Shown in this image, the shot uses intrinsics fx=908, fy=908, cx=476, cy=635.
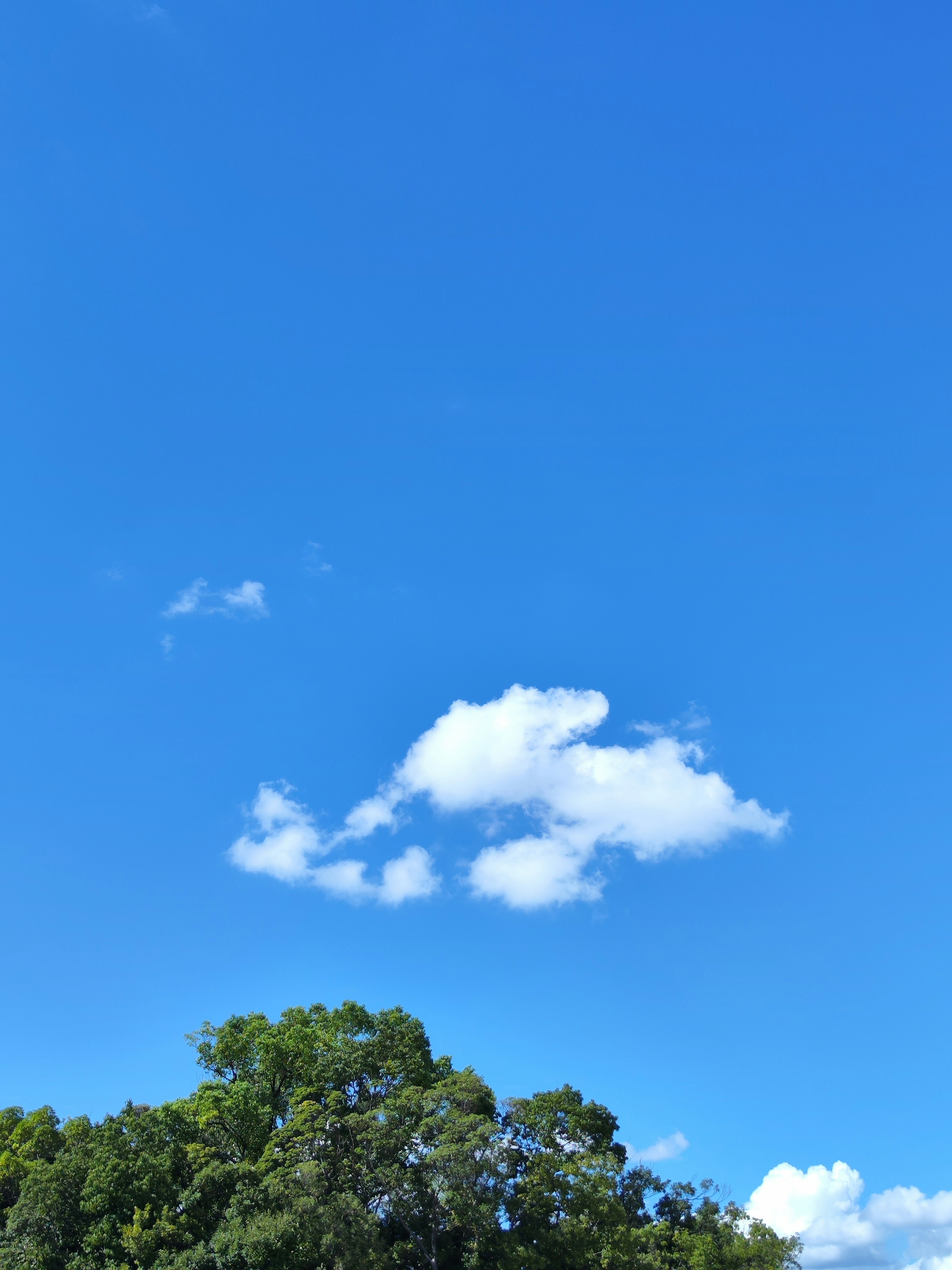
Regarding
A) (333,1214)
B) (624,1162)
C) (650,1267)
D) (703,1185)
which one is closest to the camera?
(333,1214)

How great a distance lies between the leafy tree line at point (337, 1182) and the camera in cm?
3419

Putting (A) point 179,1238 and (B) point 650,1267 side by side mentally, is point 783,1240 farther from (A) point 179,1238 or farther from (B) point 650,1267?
(A) point 179,1238

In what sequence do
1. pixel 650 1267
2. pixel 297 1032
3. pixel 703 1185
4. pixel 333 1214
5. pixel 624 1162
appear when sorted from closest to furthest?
1. pixel 333 1214
2. pixel 650 1267
3. pixel 624 1162
4. pixel 297 1032
5. pixel 703 1185

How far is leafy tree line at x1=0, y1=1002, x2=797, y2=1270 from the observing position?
112 ft

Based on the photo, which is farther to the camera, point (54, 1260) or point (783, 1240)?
point (783, 1240)

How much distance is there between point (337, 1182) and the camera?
36625 mm

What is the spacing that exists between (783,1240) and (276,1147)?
957 inches

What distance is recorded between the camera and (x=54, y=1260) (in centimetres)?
3594

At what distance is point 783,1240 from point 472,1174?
A: 18.8 m

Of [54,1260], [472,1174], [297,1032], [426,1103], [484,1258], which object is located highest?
[297,1032]

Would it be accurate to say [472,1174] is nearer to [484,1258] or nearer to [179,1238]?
[484,1258]

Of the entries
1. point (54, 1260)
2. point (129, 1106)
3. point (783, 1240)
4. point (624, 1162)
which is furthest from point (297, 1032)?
point (783, 1240)

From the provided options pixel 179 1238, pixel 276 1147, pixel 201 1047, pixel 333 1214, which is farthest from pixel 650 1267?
pixel 201 1047

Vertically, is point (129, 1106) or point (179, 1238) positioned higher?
point (129, 1106)
